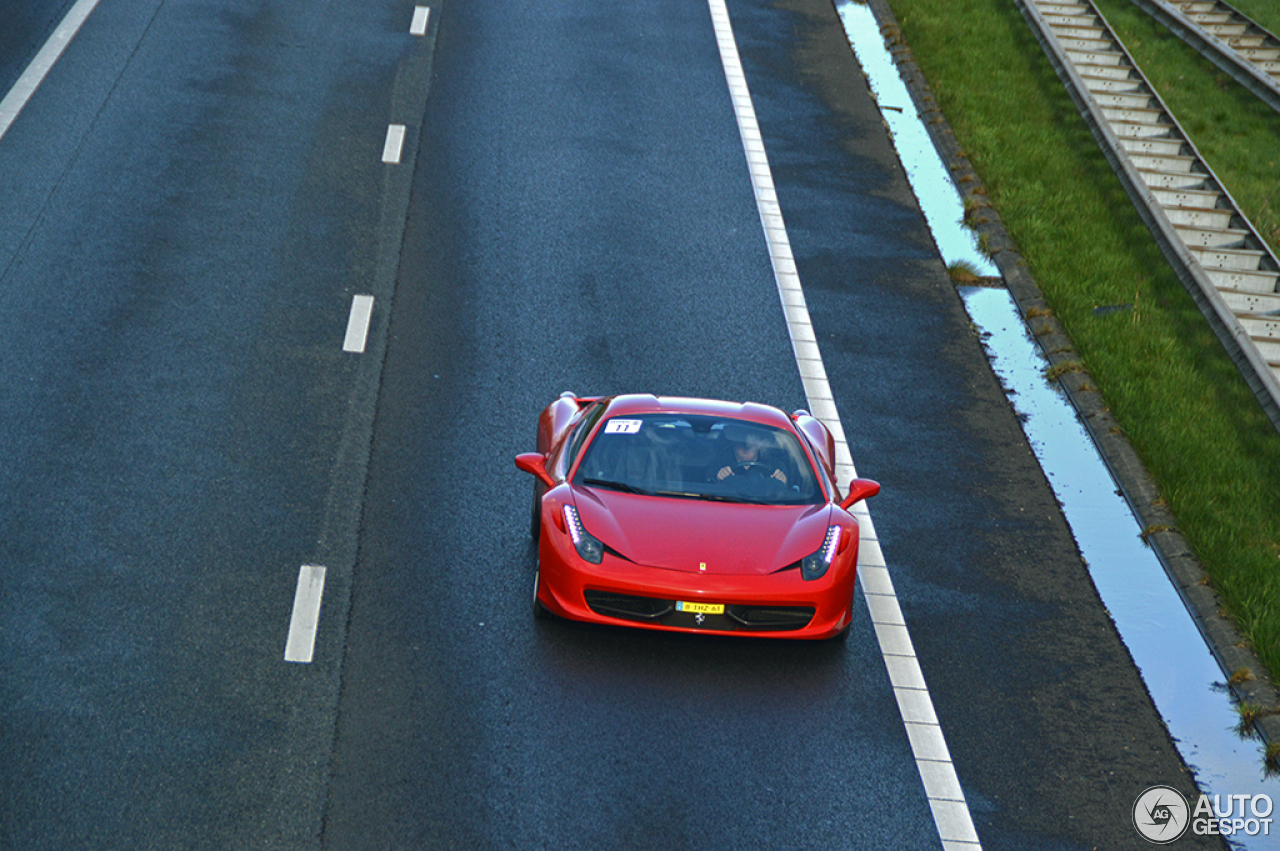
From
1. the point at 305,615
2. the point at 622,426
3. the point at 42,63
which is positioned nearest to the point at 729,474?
the point at 622,426

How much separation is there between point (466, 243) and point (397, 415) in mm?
3734

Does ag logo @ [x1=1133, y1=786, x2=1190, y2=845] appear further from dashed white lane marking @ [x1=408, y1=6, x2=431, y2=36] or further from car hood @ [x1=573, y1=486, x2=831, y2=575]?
dashed white lane marking @ [x1=408, y1=6, x2=431, y2=36]

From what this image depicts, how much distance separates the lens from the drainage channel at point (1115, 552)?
807cm

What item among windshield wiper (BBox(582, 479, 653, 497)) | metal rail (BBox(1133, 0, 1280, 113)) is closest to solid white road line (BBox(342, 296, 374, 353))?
windshield wiper (BBox(582, 479, 653, 497))

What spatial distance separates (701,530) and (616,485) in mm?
760

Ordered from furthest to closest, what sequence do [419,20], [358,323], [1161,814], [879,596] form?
1. [419,20]
2. [358,323]
3. [879,596]
4. [1161,814]

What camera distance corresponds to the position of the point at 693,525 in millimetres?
8445

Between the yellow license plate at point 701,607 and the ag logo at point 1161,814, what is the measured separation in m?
2.54

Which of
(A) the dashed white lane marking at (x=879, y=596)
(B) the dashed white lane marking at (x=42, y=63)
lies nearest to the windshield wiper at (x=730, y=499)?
(A) the dashed white lane marking at (x=879, y=596)

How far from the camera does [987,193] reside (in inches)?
664

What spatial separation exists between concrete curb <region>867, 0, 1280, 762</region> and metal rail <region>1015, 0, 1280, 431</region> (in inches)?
51.6

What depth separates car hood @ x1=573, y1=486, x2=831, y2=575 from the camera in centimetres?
819

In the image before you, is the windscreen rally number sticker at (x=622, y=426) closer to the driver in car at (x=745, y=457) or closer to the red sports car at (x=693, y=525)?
the red sports car at (x=693, y=525)

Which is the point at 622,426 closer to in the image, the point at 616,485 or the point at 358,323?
the point at 616,485
